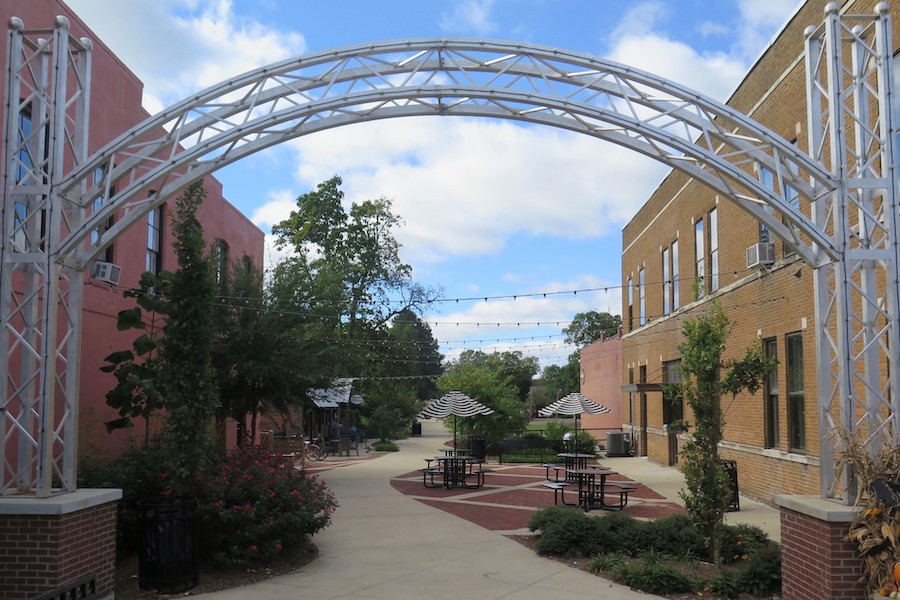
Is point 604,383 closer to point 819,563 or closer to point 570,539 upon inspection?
point 570,539

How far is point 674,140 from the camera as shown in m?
9.27

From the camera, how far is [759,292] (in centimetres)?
1662

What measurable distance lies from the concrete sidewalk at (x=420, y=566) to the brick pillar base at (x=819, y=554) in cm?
167

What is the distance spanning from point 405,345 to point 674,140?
4024 cm

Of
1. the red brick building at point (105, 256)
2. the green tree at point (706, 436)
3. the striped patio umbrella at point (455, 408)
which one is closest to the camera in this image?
the green tree at point (706, 436)

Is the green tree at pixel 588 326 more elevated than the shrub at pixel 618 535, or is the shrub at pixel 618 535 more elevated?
the green tree at pixel 588 326

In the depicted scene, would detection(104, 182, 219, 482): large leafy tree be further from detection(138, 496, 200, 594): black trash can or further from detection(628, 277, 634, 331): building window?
detection(628, 277, 634, 331): building window

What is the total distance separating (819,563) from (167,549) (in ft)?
21.9

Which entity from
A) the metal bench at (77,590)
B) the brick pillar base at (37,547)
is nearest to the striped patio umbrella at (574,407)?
the metal bench at (77,590)

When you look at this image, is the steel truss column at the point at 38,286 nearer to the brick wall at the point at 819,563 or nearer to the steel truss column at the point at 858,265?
the brick wall at the point at 819,563

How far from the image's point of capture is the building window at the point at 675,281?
949 inches

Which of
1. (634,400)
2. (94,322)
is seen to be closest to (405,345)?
(634,400)

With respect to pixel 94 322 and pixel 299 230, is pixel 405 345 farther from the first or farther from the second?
pixel 94 322

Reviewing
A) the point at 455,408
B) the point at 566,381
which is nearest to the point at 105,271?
the point at 455,408
